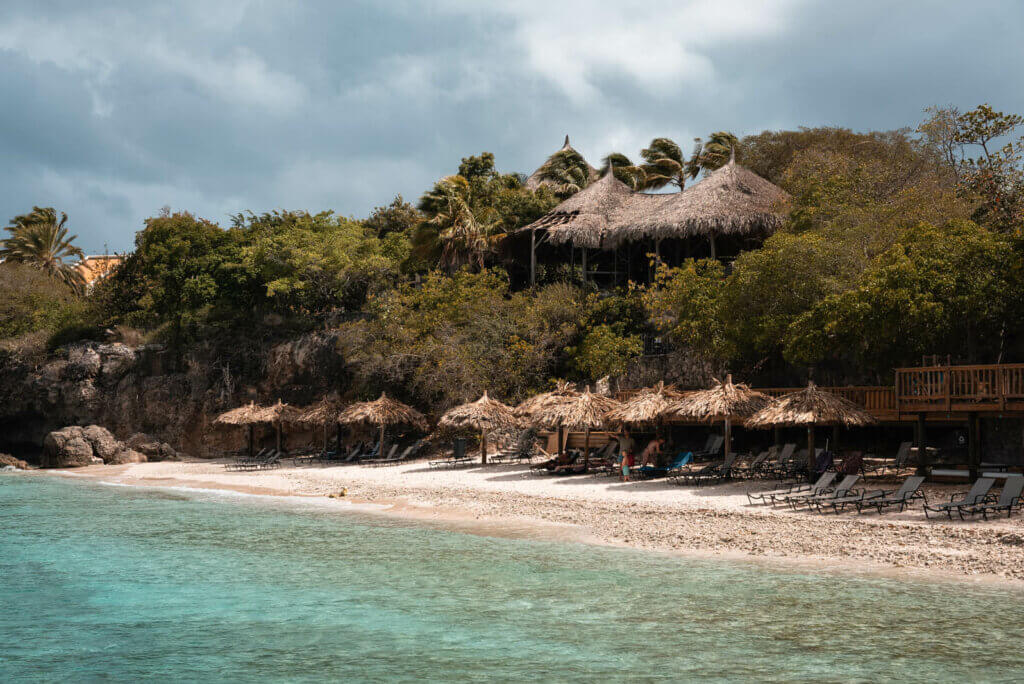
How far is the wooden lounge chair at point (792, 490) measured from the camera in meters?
14.7

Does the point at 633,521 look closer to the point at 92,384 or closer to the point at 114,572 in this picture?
the point at 114,572

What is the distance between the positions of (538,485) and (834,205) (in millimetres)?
12487

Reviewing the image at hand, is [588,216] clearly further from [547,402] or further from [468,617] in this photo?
[468,617]

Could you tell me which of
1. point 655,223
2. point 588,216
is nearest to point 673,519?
point 655,223

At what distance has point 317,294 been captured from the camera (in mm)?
35906

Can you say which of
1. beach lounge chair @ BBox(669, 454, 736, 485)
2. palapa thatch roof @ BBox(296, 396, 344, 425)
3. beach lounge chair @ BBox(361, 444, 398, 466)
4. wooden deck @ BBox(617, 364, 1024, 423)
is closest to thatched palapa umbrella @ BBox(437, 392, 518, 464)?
beach lounge chair @ BBox(361, 444, 398, 466)

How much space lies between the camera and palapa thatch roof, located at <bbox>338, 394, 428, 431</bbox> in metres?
25.6

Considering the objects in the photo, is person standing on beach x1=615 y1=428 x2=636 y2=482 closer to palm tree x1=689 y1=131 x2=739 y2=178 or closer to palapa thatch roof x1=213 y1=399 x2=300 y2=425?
palapa thatch roof x1=213 y1=399 x2=300 y2=425

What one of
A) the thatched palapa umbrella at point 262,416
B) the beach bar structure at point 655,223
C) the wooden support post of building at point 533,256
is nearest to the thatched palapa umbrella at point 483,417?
the beach bar structure at point 655,223

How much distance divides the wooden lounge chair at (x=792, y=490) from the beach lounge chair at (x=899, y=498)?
0.74 meters

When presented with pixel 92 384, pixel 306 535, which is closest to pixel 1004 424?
pixel 306 535

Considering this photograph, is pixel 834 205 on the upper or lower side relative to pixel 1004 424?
upper

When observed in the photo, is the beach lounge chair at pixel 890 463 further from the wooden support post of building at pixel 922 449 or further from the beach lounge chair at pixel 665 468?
the beach lounge chair at pixel 665 468

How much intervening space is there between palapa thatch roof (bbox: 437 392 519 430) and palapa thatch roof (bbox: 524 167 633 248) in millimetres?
9090
